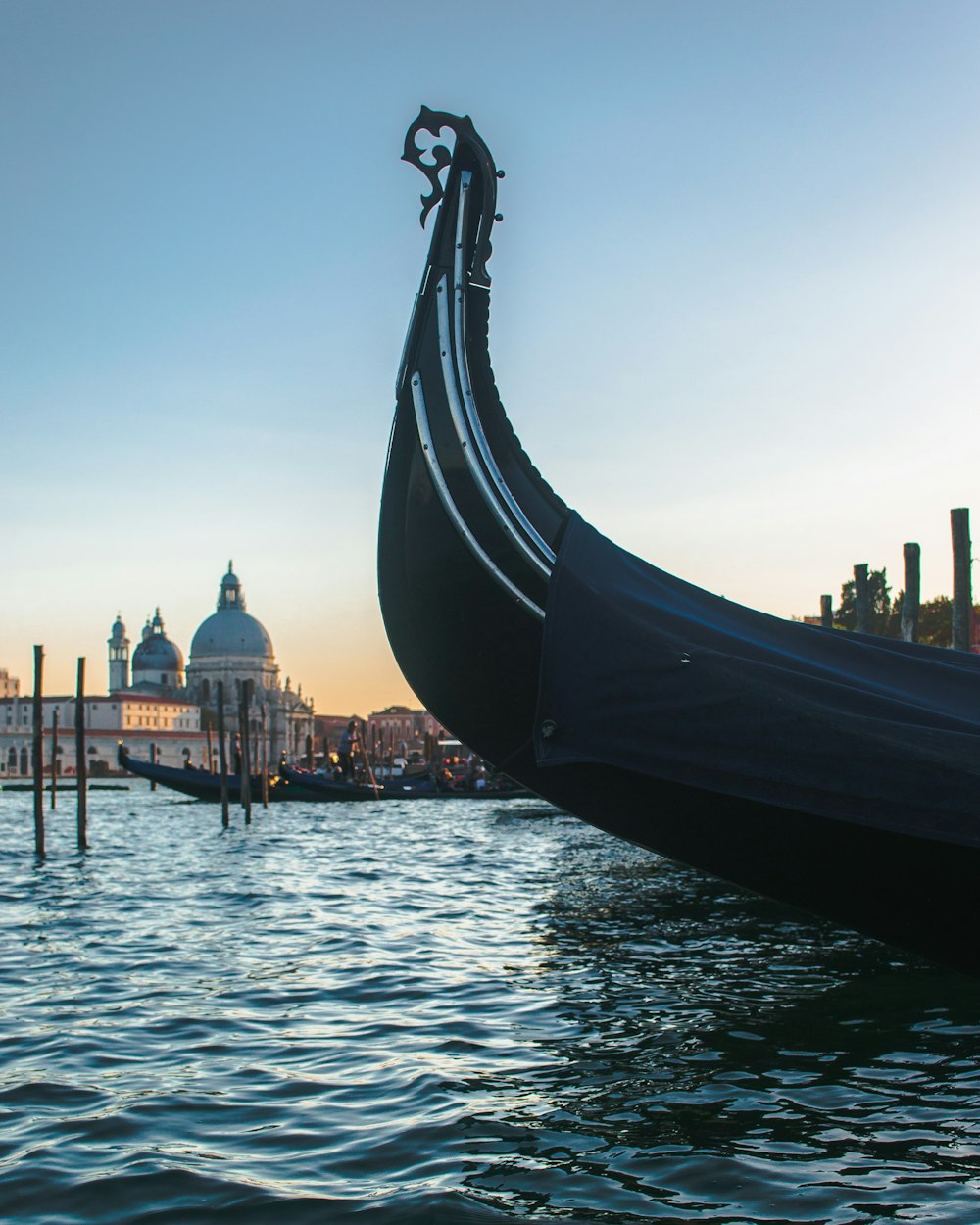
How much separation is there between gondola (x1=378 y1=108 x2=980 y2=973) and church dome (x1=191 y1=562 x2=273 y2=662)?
90404 millimetres

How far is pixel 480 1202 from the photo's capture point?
2.52 m

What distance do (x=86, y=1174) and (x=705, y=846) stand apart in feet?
6.39

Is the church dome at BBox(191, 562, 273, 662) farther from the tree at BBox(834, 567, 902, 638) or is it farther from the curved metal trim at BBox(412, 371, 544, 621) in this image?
the curved metal trim at BBox(412, 371, 544, 621)

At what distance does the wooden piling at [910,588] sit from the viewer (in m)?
11.2

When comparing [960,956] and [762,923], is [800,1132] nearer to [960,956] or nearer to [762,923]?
[960,956]

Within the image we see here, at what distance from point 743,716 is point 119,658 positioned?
108991 mm

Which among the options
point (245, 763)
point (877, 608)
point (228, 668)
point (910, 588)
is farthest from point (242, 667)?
point (910, 588)

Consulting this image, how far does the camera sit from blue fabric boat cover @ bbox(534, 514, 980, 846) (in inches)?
119

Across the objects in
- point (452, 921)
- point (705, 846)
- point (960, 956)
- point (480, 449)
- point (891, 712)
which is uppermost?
point (480, 449)

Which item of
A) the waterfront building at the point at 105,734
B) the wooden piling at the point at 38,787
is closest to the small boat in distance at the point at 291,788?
the wooden piling at the point at 38,787

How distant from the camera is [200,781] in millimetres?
23406

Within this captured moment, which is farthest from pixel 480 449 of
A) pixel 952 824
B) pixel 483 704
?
pixel 952 824

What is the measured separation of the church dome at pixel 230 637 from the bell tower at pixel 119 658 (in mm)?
14940

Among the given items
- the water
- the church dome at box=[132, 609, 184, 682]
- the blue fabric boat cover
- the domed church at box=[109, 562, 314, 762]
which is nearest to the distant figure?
the water
